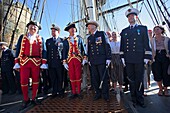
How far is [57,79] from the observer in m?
4.13

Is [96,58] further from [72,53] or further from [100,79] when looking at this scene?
[72,53]

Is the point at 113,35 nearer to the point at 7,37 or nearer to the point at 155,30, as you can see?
the point at 155,30

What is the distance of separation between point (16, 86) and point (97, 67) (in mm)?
3050

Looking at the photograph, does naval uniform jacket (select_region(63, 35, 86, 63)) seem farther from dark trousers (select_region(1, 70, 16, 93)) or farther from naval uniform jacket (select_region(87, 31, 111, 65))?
dark trousers (select_region(1, 70, 16, 93))

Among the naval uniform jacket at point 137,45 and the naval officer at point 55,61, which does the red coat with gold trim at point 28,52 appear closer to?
the naval officer at point 55,61

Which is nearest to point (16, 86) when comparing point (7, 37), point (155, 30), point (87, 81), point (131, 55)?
point (87, 81)

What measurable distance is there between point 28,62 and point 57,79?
95 cm

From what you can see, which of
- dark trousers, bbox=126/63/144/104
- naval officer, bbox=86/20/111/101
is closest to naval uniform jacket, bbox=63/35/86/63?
naval officer, bbox=86/20/111/101

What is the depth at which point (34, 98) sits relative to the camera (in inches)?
134

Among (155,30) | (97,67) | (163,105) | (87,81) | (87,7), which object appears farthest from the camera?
(87,7)

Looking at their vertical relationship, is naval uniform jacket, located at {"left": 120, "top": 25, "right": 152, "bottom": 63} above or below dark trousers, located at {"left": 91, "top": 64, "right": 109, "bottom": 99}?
above

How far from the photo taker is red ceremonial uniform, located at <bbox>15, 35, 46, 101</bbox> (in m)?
3.37

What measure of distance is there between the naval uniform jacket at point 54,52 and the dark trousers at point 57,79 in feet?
0.40

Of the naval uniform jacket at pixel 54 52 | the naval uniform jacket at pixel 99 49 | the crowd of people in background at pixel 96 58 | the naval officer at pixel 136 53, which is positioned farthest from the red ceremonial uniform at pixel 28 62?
the naval officer at pixel 136 53
